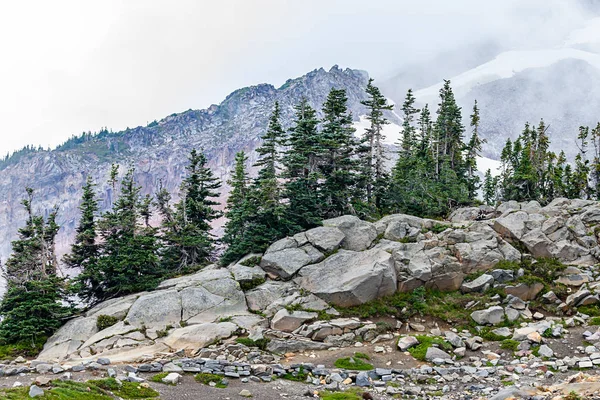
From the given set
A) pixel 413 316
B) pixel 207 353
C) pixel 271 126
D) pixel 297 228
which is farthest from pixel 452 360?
pixel 271 126

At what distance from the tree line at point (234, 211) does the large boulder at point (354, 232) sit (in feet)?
7.00

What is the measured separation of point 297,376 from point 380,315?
1025cm

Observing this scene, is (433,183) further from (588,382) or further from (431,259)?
(588,382)

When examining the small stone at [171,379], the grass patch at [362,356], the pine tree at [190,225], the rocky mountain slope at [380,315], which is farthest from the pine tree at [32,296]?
the grass patch at [362,356]

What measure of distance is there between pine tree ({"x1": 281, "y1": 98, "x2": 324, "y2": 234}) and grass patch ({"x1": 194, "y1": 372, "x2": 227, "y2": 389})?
19.4 m

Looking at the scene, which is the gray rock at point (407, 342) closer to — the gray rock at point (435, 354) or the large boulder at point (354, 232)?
the gray rock at point (435, 354)

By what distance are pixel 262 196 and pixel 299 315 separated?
1358 cm

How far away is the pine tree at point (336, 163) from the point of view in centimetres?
4168

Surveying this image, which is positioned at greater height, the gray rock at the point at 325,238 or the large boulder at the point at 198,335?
the gray rock at the point at 325,238

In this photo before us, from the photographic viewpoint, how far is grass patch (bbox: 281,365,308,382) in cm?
2011

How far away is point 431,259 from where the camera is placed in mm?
32406

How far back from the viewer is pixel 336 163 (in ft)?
142

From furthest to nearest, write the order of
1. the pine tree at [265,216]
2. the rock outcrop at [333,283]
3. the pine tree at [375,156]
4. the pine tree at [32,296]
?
the pine tree at [375,156] → the pine tree at [265,216] → the pine tree at [32,296] → the rock outcrop at [333,283]

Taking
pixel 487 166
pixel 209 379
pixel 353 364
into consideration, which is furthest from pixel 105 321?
pixel 487 166
